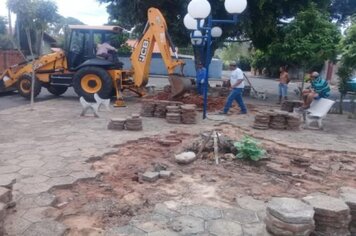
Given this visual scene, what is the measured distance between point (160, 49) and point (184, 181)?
22.0ft

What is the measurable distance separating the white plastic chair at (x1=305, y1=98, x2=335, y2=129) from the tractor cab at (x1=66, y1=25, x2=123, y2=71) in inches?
246

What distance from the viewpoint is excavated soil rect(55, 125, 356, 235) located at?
3.82 m

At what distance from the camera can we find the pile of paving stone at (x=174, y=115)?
8.56m

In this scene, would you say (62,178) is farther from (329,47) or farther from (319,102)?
(329,47)

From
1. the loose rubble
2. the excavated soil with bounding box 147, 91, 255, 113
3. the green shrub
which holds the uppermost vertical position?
the excavated soil with bounding box 147, 91, 255, 113

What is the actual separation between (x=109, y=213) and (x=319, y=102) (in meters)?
6.93

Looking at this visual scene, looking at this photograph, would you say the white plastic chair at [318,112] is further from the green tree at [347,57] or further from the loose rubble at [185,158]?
the loose rubble at [185,158]

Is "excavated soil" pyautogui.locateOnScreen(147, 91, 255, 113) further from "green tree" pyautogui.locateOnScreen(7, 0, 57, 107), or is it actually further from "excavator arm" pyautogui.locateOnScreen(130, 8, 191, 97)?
"green tree" pyautogui.locateOnScreen(7, 0, 57, 107)

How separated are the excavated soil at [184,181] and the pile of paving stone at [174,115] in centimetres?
200

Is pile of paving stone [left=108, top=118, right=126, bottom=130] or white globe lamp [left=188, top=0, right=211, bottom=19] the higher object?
white globe lamp [left=188, top=0, right=211, bottom=19]

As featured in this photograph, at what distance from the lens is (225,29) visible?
14312 millimetres

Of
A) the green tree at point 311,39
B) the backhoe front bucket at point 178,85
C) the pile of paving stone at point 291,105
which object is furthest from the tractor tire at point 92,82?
the green tree at point 311,39

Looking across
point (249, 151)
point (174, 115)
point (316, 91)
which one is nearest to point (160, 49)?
point (174, 115)

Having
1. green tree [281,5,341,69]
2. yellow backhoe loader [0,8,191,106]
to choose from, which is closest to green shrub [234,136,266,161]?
yellow backhoe loader [0,8,191,106]
